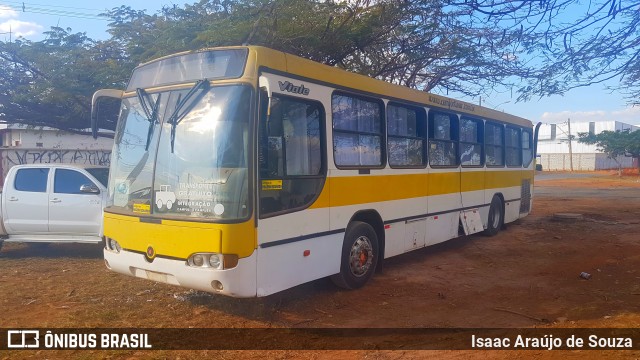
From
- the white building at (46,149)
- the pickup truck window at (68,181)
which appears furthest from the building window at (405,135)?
the white building at (46,149)

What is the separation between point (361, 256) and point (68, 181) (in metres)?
5.90

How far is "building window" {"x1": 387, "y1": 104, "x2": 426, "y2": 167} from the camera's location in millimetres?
7906

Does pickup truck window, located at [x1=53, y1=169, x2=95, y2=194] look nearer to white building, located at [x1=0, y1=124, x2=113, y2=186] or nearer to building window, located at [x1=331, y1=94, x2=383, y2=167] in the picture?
building window, located at [x1=331, y1=94, x2=383, y2=167]

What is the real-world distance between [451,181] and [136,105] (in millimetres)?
6047

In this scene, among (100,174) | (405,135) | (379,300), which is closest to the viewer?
(379,300)

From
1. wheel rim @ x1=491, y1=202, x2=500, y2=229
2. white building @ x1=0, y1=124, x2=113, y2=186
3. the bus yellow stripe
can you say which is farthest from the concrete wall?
the bus yellow stripe

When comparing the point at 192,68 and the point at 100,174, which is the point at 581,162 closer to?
the point at 100,174

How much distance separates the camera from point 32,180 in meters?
9.55

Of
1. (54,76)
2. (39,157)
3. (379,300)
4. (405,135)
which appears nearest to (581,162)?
(39,157)

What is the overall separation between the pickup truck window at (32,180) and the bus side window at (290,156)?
6.01m

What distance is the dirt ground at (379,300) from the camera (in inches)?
227

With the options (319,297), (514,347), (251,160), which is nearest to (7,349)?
(251,160)

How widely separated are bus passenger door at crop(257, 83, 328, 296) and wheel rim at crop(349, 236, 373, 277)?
654 mm

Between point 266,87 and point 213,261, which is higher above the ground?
point 266,87
